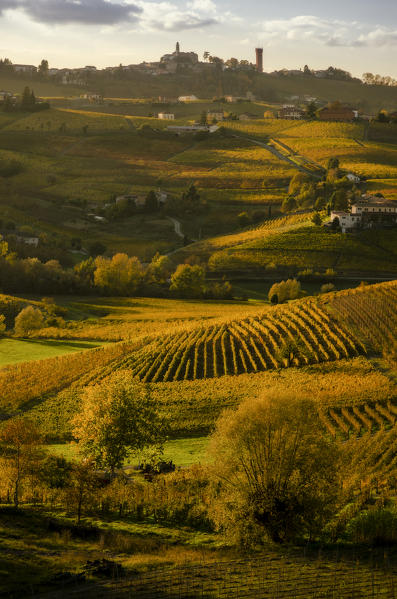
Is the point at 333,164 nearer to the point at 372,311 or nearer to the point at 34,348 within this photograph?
the point at 372,311

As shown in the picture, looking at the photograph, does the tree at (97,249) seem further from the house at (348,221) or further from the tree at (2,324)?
the tree at (2,324)

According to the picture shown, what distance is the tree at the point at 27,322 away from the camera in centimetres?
6869

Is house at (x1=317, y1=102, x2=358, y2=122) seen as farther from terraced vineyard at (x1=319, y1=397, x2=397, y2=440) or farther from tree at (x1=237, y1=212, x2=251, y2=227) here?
terraced vineyard at (x1=319, y1=397, x2=397, y2=440)

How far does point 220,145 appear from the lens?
6924 inches

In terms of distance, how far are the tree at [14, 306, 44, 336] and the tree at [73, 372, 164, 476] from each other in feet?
124

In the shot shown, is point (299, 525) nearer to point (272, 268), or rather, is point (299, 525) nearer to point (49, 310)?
point (49, 310)

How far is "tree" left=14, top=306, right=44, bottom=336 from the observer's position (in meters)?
68.7

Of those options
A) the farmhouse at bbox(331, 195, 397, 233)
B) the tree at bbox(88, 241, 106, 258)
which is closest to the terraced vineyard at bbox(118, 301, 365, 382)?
the farmhouse at bbox(331, 195, 397, 233)

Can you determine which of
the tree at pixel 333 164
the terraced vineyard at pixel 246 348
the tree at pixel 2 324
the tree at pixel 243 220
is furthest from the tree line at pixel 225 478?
the tree at pixel 333 164

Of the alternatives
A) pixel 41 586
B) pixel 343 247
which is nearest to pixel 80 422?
pixel 41 586

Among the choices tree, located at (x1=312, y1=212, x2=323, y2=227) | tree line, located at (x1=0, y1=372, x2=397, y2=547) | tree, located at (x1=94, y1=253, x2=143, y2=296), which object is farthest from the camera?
tree, located at (x1=312, y1=212, x2=323, y2=227)

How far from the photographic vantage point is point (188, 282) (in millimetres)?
87938

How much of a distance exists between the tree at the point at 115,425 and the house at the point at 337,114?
16700cm

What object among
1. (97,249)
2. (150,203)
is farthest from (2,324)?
(150,203)
